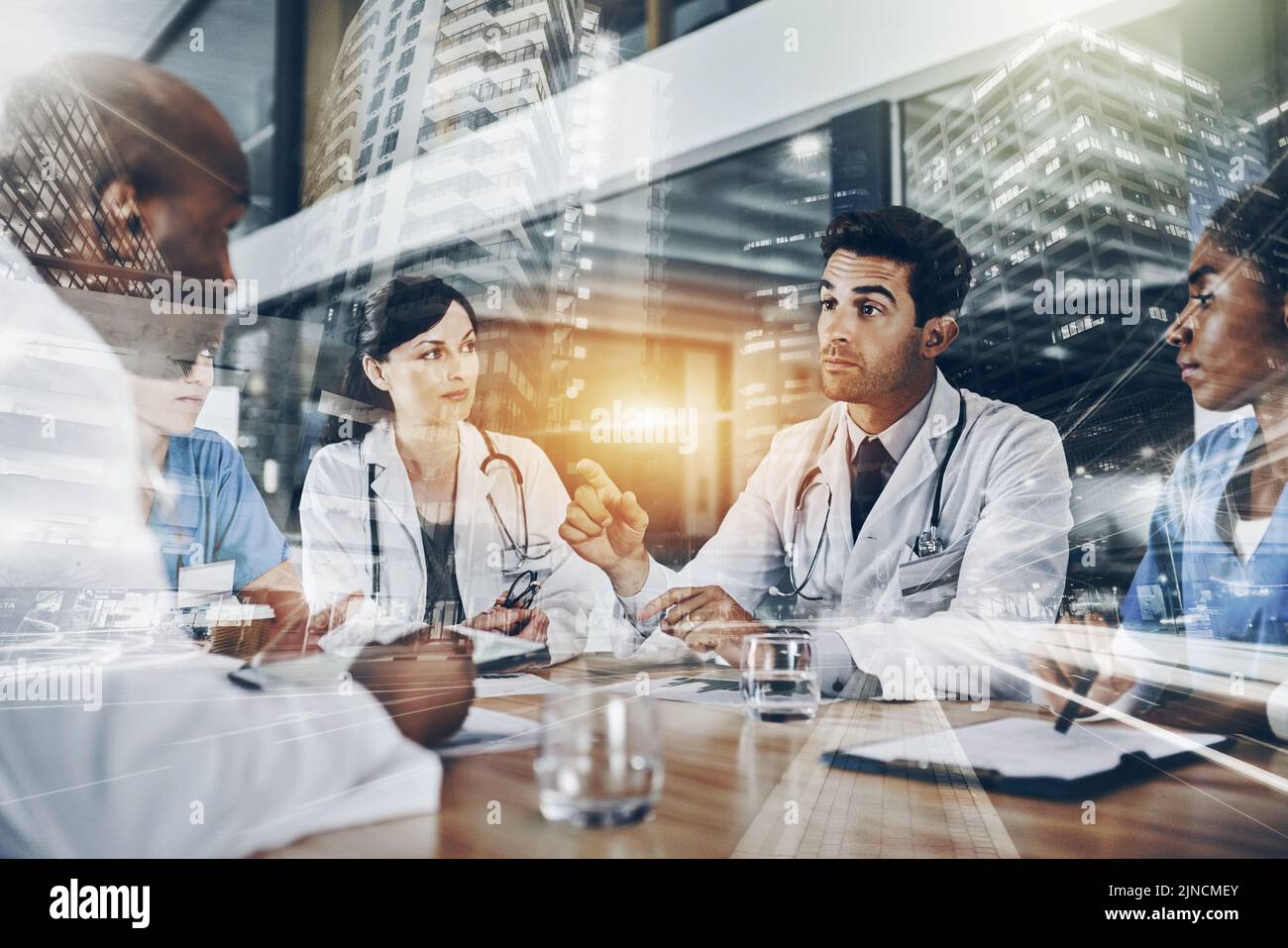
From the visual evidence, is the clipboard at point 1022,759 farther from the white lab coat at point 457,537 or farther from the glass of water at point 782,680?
the white lab coat at point 457,537

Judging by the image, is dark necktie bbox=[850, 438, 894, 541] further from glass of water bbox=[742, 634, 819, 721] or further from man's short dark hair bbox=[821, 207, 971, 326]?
glass of water bbox=[742, 634, 819, 721]

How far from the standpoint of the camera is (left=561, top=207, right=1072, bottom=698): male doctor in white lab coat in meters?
2.17

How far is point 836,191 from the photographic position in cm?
235

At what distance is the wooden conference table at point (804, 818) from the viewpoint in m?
0.81

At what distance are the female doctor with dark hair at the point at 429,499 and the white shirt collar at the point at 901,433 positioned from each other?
818mm

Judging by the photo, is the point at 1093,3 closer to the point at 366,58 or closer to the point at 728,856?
the point at 366,58

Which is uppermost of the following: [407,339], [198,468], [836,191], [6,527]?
[836,191]

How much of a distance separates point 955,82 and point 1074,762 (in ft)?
6.66

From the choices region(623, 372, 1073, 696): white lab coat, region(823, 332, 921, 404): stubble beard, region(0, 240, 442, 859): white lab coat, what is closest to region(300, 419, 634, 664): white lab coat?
region(623, 372, 1073, 696): white lab coat

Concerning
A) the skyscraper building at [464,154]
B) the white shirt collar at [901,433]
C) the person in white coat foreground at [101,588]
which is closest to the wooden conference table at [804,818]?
the person in white coat foreground at [101,588]

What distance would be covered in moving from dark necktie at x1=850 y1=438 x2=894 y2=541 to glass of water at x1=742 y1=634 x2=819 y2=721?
3.03 ft

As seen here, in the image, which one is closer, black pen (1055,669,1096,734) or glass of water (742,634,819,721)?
glass of water (742,634,819,721)

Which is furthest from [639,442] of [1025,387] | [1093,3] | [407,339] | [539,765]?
[1093,3]

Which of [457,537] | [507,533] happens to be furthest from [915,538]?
[457,537]
